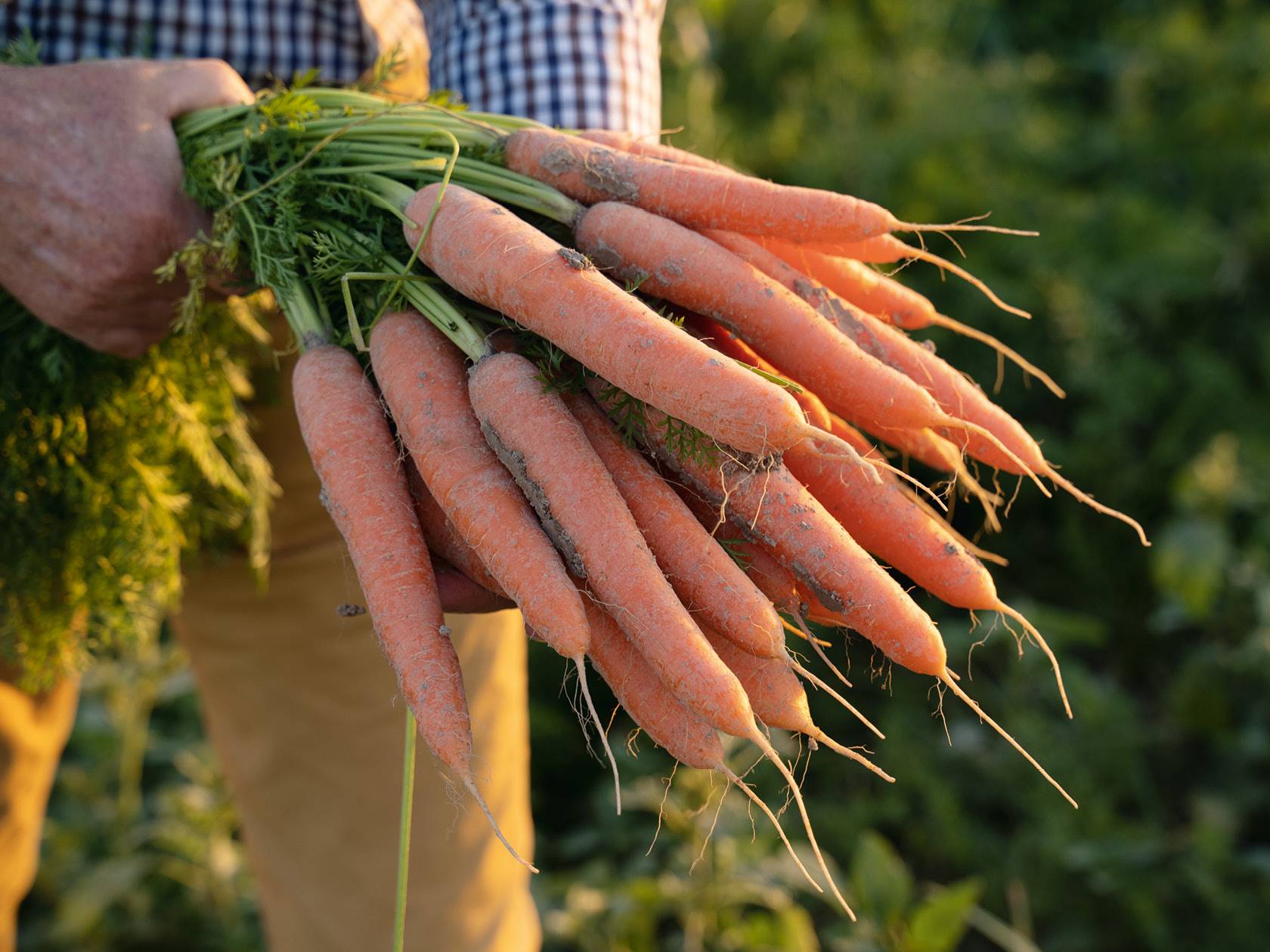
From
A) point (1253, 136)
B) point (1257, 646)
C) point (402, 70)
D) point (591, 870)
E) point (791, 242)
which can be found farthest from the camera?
point (1253, 136)

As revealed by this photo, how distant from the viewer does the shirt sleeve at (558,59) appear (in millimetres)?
1358

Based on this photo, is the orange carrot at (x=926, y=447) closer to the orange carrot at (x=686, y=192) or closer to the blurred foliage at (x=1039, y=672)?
the orange carrot at (x=686, y=192)

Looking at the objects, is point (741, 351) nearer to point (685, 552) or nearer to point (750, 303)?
point (750, 303)

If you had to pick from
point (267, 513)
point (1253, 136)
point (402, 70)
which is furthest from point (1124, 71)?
point (267, 513)

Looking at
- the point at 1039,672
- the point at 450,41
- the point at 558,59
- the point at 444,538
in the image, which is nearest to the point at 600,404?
the point at 444,538

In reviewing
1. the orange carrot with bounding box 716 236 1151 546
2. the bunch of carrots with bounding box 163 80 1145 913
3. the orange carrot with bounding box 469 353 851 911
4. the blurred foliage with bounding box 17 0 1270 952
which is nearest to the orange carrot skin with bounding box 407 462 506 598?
Answer: the bunch of carrots with bounding box 163 80 1145 913

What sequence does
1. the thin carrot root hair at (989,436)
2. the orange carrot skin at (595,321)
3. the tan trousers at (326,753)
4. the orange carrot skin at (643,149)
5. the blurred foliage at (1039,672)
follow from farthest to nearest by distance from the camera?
1. the blurred foliage at (1039,672)
2. the tan trousers at (326,753)
3. the orange carrot skin at (643,149)
4. the thin carrot root hair at (989,436)
5. the orange carrot skin at (595,321)

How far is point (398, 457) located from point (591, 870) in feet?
3.86

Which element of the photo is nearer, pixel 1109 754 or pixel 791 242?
pixel 791 242

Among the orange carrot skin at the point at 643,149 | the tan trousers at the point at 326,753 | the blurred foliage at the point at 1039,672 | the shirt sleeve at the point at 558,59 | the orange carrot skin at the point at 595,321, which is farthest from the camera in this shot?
the blurred foliage at the point at 1039,672

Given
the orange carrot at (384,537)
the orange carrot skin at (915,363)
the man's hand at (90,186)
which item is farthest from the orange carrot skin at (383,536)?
the orange carrot skin at (915,363)

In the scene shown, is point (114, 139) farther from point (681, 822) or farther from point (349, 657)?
Answer: point (681, 822)

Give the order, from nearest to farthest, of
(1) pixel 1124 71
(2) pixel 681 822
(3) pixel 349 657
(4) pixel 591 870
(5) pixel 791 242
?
(5) pixel 791 242
(3) pixel 349 657
(2) pixel 681 822
(4) pixel 591 870
(1) pixel 1124 71

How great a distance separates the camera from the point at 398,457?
1.11 m
